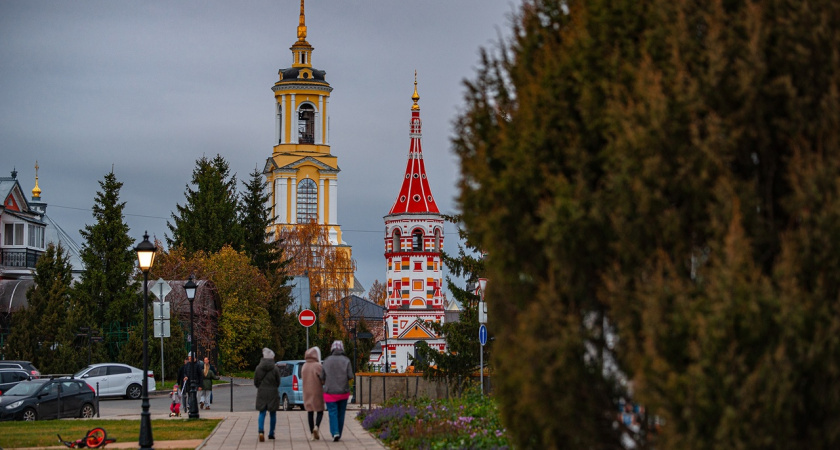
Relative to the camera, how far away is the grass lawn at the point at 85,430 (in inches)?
770

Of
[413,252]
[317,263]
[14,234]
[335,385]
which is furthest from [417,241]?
[335,385]

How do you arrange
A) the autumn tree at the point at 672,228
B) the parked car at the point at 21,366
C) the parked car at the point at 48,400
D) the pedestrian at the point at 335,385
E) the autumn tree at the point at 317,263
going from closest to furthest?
the autumn tree at the point at 672,228
the pedestrian at the point at 335,385
the parked car at the point at 48,400
the parked car at the point at 21,366
the autumn tree at the point at 317,263

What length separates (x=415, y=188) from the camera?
73.6m

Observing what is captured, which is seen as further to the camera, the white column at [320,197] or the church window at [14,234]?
the white column at [320,197]

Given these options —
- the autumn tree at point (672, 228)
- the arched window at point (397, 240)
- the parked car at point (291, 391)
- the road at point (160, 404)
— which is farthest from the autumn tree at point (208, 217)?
the autumn tree at point (672, 228)

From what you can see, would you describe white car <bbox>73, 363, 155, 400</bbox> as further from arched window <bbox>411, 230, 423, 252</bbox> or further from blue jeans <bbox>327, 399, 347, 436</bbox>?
arched window <bbox>411, 230, 423, 252</bbox>

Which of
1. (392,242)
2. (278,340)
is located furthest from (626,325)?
(392,242)

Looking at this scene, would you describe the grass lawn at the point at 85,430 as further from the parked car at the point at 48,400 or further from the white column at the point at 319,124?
the white column at the point at 319,124

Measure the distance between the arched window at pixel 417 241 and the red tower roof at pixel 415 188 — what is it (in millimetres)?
1615

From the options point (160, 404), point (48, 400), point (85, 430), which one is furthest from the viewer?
point (160, 404)

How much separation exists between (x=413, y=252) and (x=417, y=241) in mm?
900

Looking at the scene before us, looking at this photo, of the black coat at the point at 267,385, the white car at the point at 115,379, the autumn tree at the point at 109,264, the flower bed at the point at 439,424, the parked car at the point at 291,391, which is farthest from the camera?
the autumn tree at the point at 109,264

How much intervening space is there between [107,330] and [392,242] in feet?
89.7

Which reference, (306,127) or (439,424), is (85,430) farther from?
(306,127)
